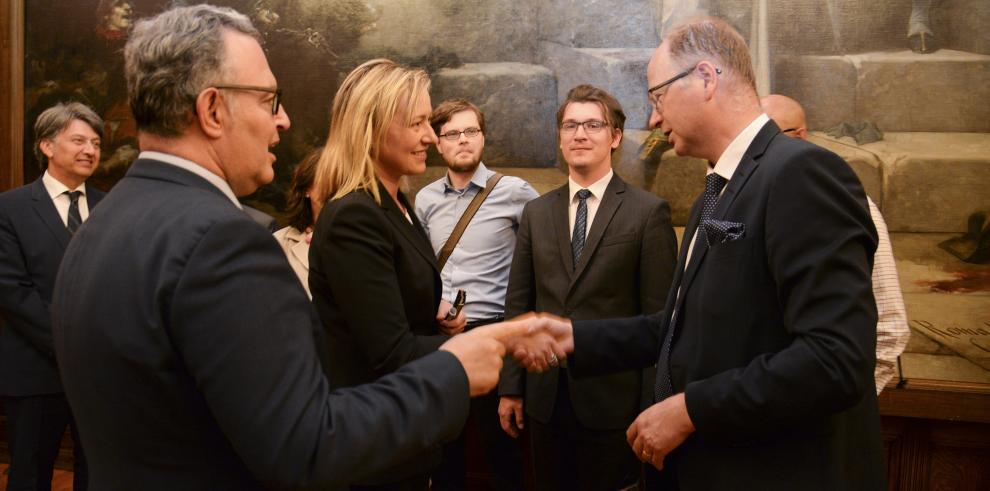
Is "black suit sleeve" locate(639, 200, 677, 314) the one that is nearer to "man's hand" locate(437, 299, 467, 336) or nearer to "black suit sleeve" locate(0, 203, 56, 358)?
"man's hand" locate(437, 299, 467, 336)

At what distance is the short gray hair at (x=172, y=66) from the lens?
5.03ft

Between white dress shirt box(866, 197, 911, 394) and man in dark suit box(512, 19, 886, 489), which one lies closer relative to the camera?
man in dark suit box(512, 19, 886, 489)

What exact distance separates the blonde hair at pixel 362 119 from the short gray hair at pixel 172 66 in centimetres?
109

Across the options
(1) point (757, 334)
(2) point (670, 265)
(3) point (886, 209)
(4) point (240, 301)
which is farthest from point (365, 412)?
(3) point (886, 209)

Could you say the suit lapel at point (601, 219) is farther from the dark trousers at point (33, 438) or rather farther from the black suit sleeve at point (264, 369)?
the dark trousers at point (33, 438)

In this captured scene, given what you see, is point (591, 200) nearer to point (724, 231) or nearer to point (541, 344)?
point (541, 344)

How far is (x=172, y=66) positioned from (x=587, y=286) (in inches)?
103

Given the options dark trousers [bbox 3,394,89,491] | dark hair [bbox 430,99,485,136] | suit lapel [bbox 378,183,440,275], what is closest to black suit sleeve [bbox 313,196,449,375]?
suit lapel [bbox 378,183,440,275]

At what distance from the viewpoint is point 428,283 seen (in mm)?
2637

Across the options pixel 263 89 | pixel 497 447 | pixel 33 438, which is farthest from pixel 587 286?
pixel 33 438

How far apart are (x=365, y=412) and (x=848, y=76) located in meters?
4.39

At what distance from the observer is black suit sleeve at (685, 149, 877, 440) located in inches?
70.7

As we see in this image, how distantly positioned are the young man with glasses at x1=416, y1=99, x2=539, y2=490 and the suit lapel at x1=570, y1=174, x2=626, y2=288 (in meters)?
0.82

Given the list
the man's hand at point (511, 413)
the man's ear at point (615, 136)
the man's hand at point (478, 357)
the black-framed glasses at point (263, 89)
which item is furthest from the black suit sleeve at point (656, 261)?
the black-framed glasses at point (263, 89)
